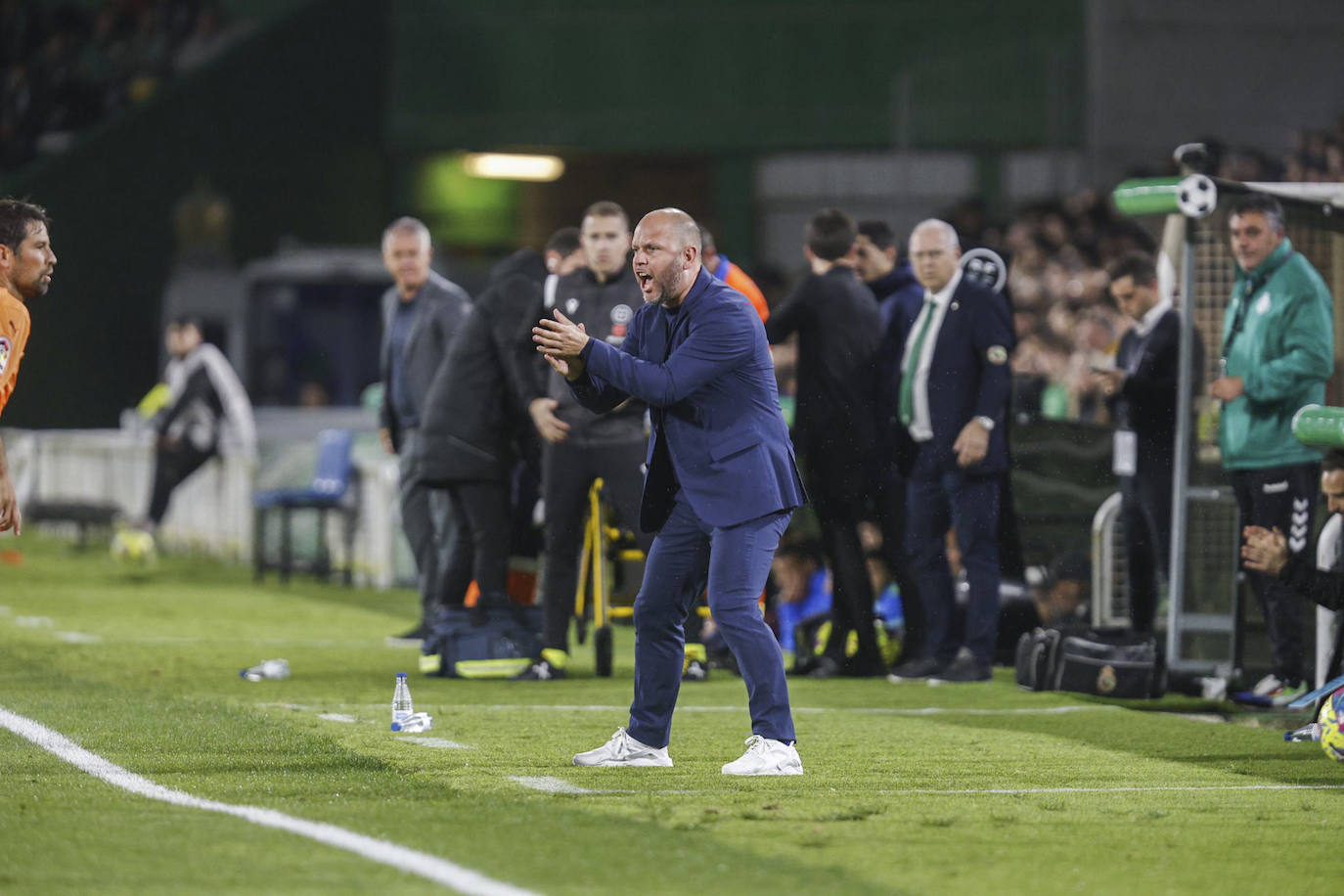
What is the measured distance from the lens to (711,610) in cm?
762

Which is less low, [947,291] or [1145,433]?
[947,291]

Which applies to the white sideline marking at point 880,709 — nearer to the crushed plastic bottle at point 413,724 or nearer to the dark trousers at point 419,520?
the crushed plastic bottle at point 413,724

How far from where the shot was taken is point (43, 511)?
21.1 metres

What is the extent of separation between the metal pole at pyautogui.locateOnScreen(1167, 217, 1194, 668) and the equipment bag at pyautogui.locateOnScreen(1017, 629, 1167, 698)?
0.23 meters

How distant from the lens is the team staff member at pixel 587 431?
428 inches

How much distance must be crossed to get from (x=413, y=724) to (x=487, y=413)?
2.99m

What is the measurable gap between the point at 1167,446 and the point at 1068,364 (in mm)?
7116

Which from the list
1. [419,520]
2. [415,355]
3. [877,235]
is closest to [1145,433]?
[877,235]

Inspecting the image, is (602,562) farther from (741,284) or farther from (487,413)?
(741,284)

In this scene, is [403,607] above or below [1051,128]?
below

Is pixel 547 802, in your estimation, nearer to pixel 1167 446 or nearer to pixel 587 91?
pixel 1167 446

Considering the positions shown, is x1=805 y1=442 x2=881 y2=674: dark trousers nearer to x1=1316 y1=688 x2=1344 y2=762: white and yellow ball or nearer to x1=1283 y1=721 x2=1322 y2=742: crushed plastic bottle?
x1=1283 y1=721 x2=1322 y2=742: crushed plastic bottle

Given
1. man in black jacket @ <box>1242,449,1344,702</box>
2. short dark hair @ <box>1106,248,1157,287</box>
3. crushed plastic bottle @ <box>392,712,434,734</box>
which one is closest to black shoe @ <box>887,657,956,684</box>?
short dark hair @ <box>1106,248,1157,287</box>

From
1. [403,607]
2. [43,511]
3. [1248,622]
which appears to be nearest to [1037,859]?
[1248,622]
